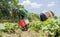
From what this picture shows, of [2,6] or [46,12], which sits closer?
[46,12]

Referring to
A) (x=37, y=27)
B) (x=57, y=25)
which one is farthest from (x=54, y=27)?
(x=37, y=27)

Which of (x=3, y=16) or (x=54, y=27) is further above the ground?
(x=54, y=27)

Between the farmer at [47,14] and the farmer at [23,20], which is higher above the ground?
the farmer at [47,14]

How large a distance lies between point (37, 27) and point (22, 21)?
203cm

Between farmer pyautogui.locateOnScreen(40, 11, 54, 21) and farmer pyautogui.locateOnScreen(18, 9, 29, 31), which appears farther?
farmer pyautogui.locateOnScreen(18, 9, 29, 31)

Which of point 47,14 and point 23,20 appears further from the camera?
point 23,20

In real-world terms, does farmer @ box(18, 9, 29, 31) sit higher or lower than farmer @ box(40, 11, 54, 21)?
lower

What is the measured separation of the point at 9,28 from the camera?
1093 centimetres

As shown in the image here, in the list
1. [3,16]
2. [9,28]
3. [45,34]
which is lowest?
[3,16]

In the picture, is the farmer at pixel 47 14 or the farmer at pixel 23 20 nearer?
the farmer at pixel 47 14

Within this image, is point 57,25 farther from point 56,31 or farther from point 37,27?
point 37,27

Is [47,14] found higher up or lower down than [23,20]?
higher up

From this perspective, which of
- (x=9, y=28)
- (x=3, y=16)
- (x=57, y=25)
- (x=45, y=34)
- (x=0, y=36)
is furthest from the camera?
(x=3, y=16)

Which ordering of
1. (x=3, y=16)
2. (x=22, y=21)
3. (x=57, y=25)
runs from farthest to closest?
(x=3, y=16), (x=22, y=21), (x=57, y=25)
